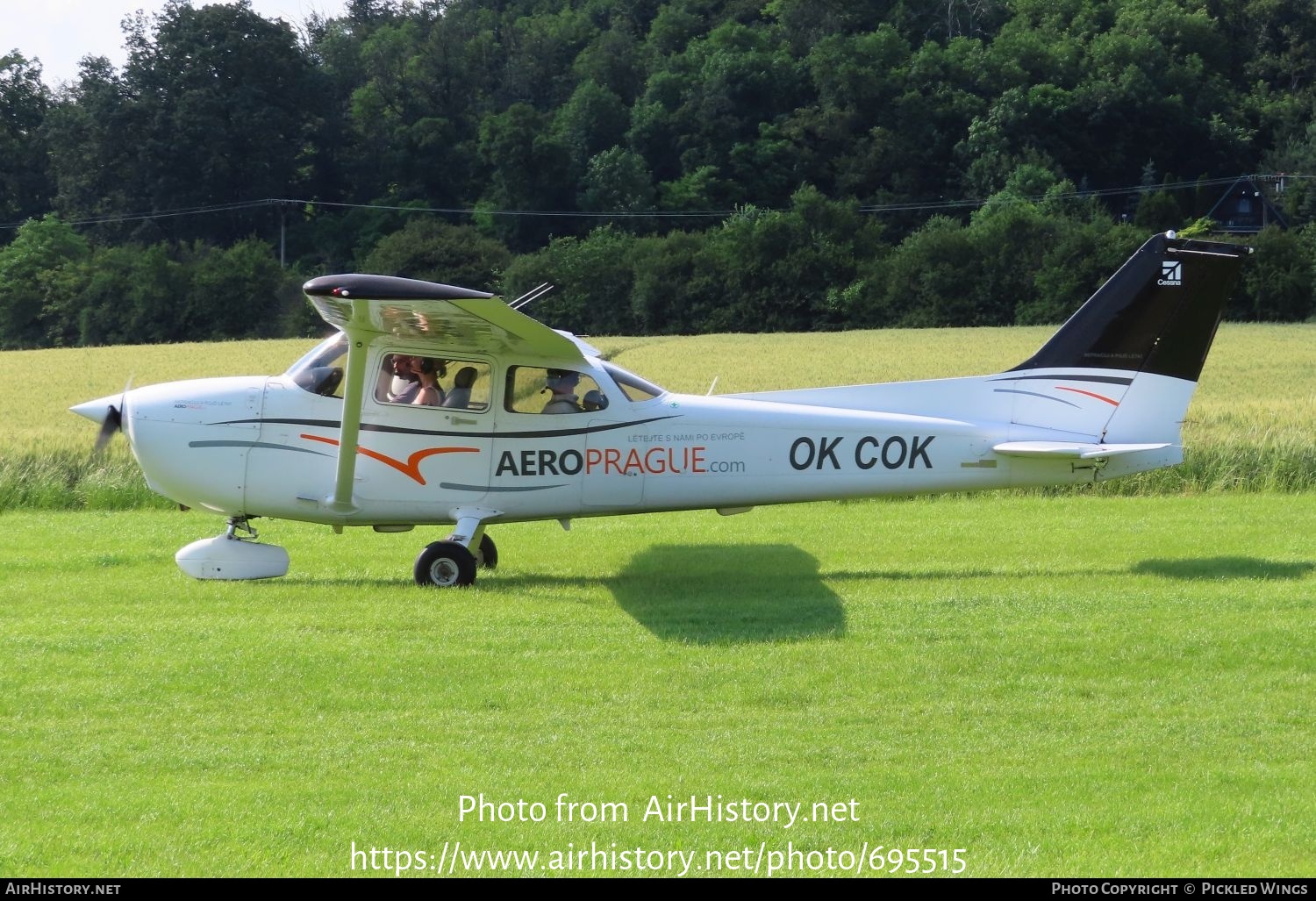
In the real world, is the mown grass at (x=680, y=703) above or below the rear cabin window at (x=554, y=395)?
below

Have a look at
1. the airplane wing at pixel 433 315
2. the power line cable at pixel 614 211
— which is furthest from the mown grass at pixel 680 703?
the power line cable at pixel 614 211

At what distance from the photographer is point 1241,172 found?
75312mm

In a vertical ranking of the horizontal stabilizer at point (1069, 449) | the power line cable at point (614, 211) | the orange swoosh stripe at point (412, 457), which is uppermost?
the power line cable at point (614, 211)

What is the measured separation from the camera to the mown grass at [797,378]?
15773mm

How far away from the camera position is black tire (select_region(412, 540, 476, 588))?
1064 centimetres

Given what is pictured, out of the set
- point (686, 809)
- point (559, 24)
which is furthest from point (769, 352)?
point (559, 24)

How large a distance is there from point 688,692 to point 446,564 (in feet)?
11.9

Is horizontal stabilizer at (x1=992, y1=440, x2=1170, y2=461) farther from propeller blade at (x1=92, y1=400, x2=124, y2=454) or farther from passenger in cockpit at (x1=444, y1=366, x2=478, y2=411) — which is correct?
propeller blade at (x1=92, y1=400, x2=124, y2=454)

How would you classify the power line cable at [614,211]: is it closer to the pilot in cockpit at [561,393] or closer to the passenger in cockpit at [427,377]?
the pilot in cockpit at [561,393]

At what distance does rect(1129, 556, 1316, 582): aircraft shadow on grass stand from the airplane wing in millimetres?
4631

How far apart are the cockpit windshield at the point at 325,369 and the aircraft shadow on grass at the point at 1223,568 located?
20.2 feet

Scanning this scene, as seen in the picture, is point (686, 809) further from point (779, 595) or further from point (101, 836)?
point (779, 595)

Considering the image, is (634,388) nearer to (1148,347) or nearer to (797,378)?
(1148,347)

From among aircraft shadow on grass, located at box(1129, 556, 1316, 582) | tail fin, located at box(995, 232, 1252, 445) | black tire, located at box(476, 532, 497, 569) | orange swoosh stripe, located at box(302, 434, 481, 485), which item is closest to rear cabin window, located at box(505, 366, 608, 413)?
orange swoosh stripe, located at box(302, 434, 481, 485)
